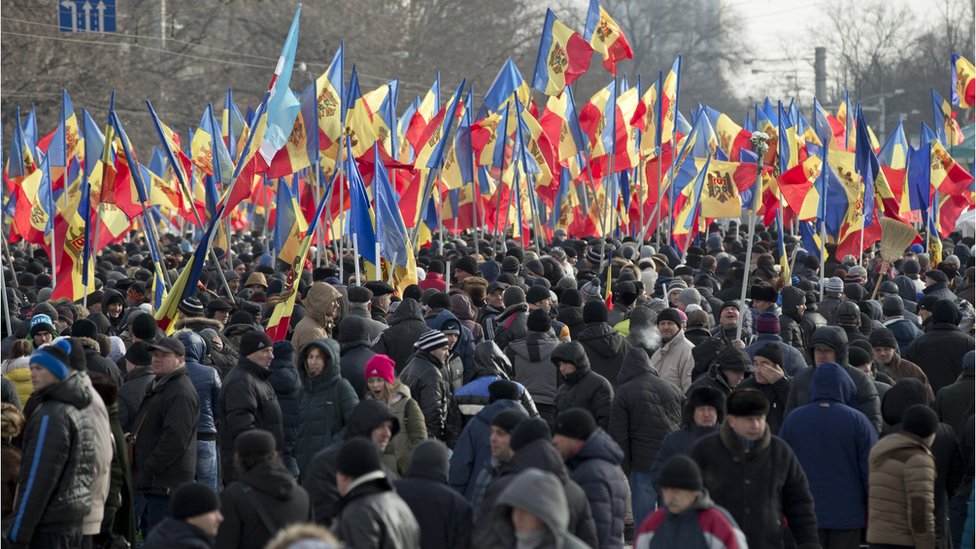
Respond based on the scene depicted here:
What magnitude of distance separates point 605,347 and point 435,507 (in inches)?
157

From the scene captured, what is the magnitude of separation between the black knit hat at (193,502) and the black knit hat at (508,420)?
1.29 meters

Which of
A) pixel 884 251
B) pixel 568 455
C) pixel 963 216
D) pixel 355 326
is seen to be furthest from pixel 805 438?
pixel 963 216

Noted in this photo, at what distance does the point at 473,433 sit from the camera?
7.67 meters

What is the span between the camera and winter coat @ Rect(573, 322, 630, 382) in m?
10.4

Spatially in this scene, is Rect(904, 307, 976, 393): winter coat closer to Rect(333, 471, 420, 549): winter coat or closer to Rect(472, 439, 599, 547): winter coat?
Rect(472, 439, 599, 547): winter coat

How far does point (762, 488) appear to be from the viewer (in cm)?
716

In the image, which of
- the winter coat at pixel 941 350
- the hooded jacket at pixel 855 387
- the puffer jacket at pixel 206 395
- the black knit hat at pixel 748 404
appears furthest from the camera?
the winter coat at pixel 941 350

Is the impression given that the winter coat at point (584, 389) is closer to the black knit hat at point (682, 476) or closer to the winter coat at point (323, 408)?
the winter coat at point (323, 408)

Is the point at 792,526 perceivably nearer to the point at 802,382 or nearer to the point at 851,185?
the point at 802,382

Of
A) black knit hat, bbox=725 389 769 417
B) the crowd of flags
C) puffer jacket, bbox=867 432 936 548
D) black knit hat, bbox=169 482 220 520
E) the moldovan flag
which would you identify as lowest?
puffer jacket, bbox=867 432 936 548

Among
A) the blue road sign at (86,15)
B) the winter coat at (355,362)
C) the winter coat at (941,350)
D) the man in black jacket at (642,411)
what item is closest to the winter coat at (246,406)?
the winter coat at (355,362)

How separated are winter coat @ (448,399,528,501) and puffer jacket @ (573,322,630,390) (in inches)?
105

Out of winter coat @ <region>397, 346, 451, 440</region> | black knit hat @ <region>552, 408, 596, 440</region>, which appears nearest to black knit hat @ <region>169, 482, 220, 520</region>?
black knit hat @ <region>552, 408, 596, 440</region>

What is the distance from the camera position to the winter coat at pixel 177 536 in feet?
20.2
